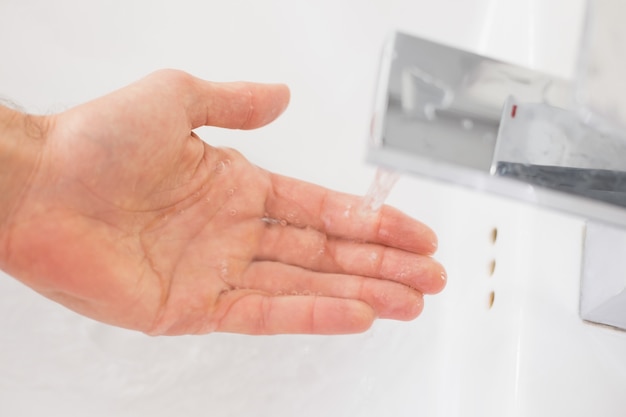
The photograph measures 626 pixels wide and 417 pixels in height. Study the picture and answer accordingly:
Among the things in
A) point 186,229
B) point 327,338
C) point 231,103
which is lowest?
point 327,338

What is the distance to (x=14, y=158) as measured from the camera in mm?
553

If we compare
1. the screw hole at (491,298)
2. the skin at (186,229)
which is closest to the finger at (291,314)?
the skin at (186,229)

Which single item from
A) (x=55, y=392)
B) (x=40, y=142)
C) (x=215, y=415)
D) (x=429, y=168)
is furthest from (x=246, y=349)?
(x=429, y=168)

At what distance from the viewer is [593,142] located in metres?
0.38

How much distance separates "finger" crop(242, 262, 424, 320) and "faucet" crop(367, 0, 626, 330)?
9.5 inches

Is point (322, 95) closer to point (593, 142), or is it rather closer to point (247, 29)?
point (247, 29)

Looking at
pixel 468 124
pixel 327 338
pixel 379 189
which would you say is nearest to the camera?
pixel 468 124

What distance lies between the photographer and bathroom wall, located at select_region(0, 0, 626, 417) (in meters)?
0.55

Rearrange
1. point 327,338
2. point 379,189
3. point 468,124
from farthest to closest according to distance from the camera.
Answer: point 327,338 < point 379,189 < point 468,124

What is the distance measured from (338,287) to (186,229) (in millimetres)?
167

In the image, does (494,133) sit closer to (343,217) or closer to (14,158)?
(343,217)

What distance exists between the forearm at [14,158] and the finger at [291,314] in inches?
8.3

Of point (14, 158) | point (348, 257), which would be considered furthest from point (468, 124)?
point (14, 158)

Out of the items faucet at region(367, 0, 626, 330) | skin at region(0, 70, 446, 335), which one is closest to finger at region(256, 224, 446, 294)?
skin at region(0, 70, 446, 335)
